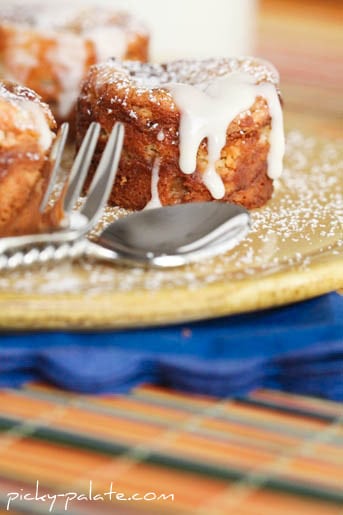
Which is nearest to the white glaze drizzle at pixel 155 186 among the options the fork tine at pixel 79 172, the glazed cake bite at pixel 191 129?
the glazed cake bite at pixel 191 129

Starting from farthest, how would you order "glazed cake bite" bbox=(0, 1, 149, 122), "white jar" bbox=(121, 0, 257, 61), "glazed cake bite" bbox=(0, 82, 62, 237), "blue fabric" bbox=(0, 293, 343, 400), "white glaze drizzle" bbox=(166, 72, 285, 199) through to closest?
"white jar" bbox=(121, 0, 257, 61), "glazed cake bite" bbox=(0, 1, 149, 122), "white glaze drizzle" bbox=(166, 72, 285, 199), "glazed cake bite" bbox=(0, 82, 62, 237), "blue fabric" bbox=(0, 293, 343, 400)

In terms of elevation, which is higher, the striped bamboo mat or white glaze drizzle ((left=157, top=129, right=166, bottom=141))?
white glaze drizzle ((left=157, top=129, right=166, bottom=141))

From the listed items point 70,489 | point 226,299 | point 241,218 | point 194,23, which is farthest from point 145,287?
point 194,23

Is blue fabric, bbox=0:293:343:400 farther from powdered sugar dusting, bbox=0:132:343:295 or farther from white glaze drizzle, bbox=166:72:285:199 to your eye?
white glaze drizzle, bbox=166:72:285:199

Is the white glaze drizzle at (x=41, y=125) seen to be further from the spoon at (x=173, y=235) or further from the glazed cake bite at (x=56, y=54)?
the glazed cake bite at (x=56, y=54)

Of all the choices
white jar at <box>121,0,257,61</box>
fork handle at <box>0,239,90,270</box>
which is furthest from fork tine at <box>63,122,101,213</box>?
white jar at <box>121,0,257,61</box>

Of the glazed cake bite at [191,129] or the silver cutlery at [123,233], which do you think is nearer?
the silver cutlery at [123,233]

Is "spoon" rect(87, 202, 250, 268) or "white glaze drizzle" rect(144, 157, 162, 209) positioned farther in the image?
"white glaze drizzle" rect(144, 157, 162, 209)
